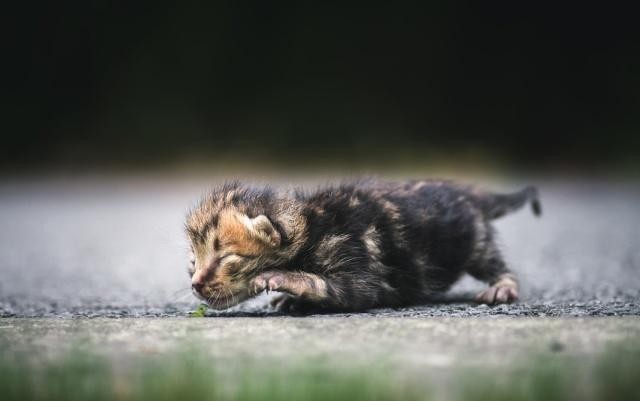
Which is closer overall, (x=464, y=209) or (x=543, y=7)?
(x=464, y=209)

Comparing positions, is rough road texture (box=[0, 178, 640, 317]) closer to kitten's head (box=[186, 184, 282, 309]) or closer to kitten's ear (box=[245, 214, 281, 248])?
kitten's head (box=[186, 184, 282, 309])

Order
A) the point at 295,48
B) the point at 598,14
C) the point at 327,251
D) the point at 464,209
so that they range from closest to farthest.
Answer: the point at 327,251 < the point at 464,209 < the point at 598,14 < the point at 295,48

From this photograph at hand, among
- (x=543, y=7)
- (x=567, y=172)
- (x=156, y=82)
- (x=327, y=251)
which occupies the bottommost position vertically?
(x=327, y=251)

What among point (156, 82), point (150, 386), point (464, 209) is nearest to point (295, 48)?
point (156, 82)

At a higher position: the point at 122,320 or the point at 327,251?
the point at 327,251

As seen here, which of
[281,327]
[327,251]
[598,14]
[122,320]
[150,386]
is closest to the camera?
[150,386]

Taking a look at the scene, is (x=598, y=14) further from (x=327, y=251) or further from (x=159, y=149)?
(x=327, y=251)
